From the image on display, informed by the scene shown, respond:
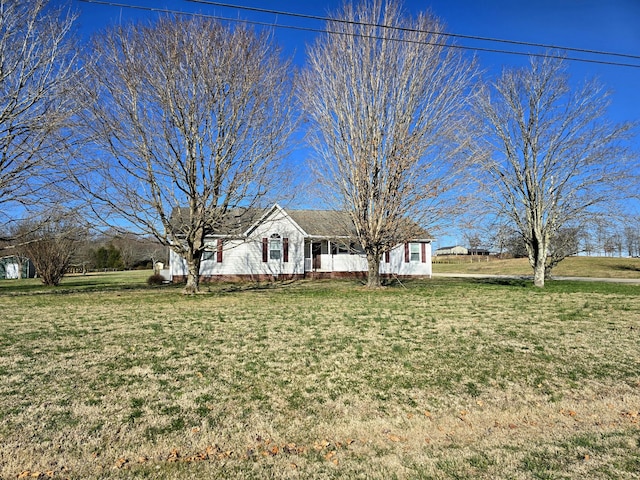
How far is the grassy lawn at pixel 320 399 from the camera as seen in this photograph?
10.9 feet

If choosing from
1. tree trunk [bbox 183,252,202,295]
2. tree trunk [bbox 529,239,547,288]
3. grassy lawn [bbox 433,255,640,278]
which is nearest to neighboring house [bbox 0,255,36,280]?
tree trunk [bbox 183,252,202,295]

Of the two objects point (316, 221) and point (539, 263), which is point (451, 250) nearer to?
point (316, 221)

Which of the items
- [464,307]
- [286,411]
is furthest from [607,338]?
[286,411]

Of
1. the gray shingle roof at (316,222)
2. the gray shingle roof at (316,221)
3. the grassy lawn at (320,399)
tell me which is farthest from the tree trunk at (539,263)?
the grassy lawn at (320,399)

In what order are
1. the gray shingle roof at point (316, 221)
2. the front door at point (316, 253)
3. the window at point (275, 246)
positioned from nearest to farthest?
the gray shingle roof at point (316, 221) < the window at point (275, 246) < the front door at point (316, 253)

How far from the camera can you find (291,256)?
24.0 metres

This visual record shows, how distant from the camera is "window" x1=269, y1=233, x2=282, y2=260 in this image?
2369 centimetres

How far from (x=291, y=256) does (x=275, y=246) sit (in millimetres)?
1049

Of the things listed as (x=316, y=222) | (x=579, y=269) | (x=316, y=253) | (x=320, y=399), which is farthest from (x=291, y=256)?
(x=579, y=269)

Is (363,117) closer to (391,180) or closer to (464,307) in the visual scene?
(391,180)

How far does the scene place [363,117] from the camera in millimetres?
15898

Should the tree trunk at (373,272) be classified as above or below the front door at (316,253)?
below

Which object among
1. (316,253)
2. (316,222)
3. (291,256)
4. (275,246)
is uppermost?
Result: (316,222)

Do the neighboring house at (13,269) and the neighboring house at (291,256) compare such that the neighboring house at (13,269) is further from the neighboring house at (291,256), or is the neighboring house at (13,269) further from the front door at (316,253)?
the front door at (316,253)
